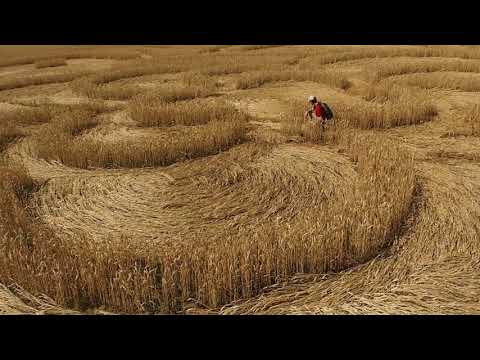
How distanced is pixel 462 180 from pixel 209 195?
3.06 meters

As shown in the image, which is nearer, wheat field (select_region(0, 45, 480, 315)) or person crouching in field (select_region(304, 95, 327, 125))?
wheat field (select_region(0, 45, 480, 315))

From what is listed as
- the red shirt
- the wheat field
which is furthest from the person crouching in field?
the wheat field

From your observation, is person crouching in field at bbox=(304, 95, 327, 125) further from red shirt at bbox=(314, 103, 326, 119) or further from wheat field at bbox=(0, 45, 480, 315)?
wheat field at bbox=(0, 45, 480, 315)

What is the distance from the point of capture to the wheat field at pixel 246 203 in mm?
3076

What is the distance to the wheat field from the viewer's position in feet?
10.1

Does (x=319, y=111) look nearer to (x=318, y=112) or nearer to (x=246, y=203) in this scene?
(x=318, y=112)

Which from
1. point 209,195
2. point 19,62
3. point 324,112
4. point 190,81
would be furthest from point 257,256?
point 19,62

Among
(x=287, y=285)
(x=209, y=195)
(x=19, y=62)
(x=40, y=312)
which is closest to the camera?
(x=40, y=312)

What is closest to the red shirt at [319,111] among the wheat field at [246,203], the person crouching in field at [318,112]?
the person crouching in field at [318,112]

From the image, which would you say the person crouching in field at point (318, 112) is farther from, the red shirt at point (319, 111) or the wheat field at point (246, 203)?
the wheat field at point (246, 203)

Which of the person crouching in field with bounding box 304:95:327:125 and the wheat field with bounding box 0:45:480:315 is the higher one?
the person crouching in field with bounding box 304:95:327:125

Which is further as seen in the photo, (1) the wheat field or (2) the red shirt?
(2) the red shirt

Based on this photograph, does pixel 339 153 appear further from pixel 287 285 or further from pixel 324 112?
pixel 287 285

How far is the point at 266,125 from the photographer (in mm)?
7340
